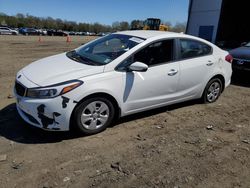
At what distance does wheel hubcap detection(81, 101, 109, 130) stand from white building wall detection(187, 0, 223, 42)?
13.7m

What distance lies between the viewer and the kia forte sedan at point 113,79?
3.99 meters

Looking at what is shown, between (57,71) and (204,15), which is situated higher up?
(204,15)

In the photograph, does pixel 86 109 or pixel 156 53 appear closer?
pixel 86 109

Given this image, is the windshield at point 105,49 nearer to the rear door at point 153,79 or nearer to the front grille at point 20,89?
the rear door at point 153,79

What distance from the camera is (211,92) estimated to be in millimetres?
6145

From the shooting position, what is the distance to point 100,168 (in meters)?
3.51

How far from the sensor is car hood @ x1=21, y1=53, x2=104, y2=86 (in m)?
4.08

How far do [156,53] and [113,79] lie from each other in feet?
3.65

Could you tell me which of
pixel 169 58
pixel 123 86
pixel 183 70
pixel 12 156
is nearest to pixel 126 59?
pixel 123 86

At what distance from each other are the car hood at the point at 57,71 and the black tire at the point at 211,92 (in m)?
2.73

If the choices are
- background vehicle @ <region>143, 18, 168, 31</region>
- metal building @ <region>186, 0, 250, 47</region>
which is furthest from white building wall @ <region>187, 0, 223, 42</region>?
background vehicle @ <region>143, 18, 168, 31</region>

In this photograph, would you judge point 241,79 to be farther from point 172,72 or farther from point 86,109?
point 86,109

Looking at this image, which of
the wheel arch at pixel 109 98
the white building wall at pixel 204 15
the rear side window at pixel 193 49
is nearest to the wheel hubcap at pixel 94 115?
the wheel arch at pixel 109 98

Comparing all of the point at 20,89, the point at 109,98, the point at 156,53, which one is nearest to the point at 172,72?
the point at 156,53
